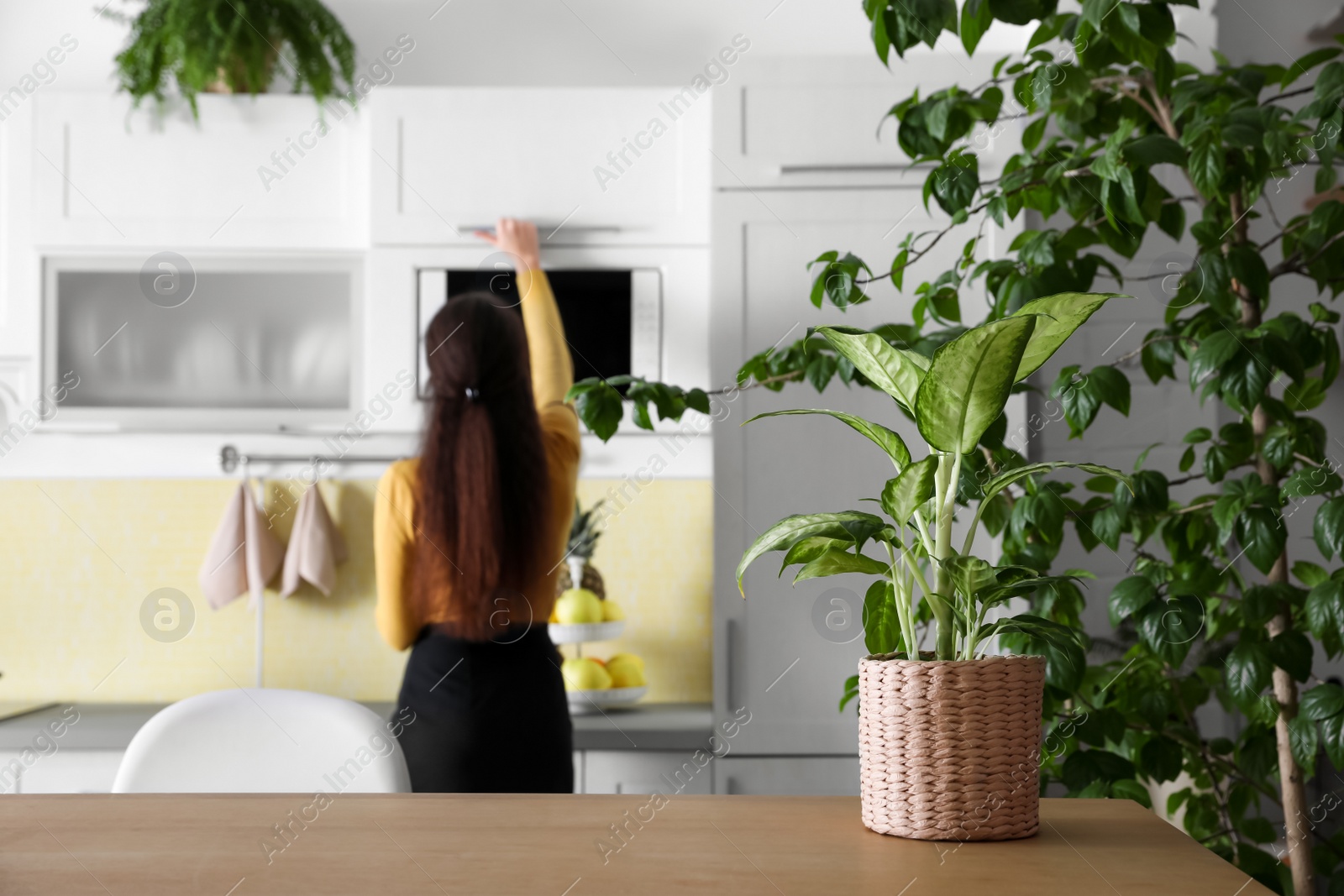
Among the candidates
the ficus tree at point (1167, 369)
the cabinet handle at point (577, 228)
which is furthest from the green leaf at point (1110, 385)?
the cabinet handle at point (577, 228)

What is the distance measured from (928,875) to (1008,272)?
0.72m

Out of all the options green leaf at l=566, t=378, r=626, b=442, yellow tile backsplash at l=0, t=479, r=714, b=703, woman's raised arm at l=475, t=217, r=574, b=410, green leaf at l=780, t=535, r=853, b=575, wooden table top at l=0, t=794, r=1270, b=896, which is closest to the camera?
wooden table top at l=0, t=794, r=1270, b=896

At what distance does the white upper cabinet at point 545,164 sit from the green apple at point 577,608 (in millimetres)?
713

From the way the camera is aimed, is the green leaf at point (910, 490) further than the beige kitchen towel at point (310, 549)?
No

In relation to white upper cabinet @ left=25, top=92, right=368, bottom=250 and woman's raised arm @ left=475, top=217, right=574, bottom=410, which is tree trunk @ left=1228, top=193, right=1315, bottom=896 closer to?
woman's raised arm @ left=475, top=217, right=574, bottom=410

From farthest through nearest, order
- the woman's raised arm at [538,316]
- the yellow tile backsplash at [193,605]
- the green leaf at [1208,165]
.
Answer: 1. the yellow tile backsplash at [193,605]
2. the woman's raised arm at [538,316]
3. the green leaf at [1208,165]

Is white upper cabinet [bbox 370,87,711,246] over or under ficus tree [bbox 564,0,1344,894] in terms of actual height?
over

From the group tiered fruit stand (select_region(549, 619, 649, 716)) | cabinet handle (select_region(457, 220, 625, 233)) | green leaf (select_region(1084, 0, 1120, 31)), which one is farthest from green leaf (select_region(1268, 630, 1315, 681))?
cabinet handle (select_region(457, 220, 625, 233))

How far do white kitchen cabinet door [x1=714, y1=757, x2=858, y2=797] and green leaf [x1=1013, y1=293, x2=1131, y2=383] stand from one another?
4.33 ft

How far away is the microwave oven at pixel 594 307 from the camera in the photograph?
2127mm

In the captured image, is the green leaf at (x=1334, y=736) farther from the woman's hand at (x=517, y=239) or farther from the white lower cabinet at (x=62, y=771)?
the white lower cabinet at (x=62, y=771)

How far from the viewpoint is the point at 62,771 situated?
1977mm

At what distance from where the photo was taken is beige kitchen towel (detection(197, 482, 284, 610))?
7.50 ft

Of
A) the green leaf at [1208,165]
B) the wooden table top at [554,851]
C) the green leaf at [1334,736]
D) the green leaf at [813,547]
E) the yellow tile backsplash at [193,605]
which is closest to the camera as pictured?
the wooden table top at [554,851]
